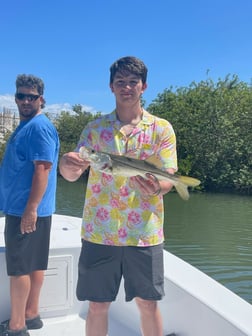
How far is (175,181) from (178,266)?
1.18 m

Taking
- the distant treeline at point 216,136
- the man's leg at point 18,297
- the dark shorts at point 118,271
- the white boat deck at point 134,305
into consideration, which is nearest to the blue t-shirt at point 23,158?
the man's leg at point 18,297

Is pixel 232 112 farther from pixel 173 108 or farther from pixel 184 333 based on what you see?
pixel 184 333

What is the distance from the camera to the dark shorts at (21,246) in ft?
8.87

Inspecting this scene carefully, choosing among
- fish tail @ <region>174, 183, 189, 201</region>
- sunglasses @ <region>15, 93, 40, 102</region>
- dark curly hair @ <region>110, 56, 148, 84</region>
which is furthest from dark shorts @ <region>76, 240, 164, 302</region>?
sunglasses @ <region>15, 93, 40, 102</region>

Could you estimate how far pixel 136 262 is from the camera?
2.28 metres

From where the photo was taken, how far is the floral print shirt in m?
2.27

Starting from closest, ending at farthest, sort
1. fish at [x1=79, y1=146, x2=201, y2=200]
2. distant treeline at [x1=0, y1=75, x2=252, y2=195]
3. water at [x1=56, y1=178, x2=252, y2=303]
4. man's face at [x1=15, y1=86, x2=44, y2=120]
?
fish at [x1=79, y1=146, x2=201, y2=200] < man's face at [x1=15, y1=86, x2=44, y2=120] < water at [x1=56, y1=178, x2=252, y2=303] < distant treeline at [x1=0, y1=75, x2=252, y2=195]

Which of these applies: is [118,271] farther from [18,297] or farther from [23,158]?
[23,158]

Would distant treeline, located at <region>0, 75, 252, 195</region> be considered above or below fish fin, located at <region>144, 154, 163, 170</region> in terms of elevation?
above

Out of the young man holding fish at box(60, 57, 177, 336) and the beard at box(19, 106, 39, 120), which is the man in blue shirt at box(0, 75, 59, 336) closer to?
the beard at box(19, 106, 39, 120)

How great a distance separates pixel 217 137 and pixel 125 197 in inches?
1067

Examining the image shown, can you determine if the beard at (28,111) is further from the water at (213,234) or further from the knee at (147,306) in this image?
the water at (213,234)

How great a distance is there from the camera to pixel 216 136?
1120 inches

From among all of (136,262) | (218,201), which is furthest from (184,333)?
(218,201)
